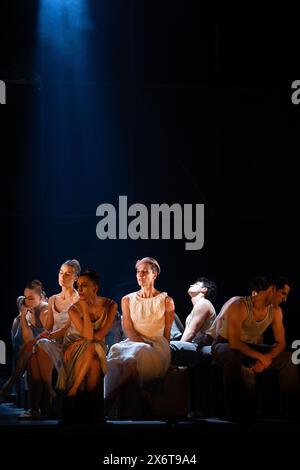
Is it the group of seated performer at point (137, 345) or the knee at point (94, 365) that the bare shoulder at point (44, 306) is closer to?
the group of seated performer at point (137, 345)

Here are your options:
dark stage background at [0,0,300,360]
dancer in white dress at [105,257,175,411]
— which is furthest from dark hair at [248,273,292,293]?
dark stage background at [0,0,300,360]

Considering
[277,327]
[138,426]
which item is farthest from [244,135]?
[138,426]

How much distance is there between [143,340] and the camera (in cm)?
781

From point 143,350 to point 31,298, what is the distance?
3.53 feet

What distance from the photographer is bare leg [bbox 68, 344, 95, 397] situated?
740 centimetres

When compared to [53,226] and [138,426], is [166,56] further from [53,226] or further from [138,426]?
[138,426]

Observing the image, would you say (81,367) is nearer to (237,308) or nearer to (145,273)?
(145,273)

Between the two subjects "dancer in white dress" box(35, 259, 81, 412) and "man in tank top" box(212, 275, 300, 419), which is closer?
"man in tank top" box(212, 275, 300, 419)

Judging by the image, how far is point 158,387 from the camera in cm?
768

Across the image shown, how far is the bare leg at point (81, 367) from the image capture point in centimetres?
740

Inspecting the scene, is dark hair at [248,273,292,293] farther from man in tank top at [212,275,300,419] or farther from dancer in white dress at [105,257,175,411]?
dancer in white dress at [105,257,175,411]
